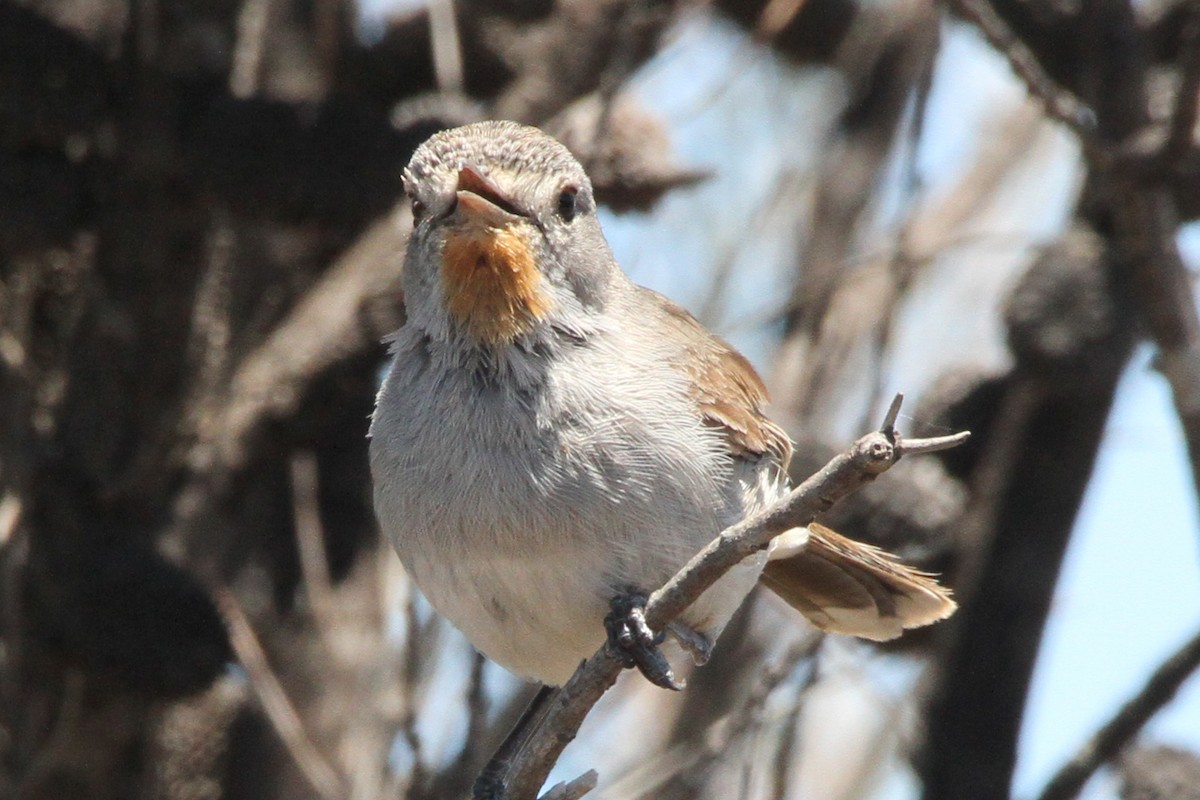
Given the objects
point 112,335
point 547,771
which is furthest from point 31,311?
point 547,771

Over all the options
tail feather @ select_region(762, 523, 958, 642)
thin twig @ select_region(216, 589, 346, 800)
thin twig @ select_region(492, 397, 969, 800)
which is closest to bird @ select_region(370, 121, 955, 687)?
thin twig @ select_region(492, 397, 969, 800)

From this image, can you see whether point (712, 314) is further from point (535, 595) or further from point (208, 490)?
point (535, 595)

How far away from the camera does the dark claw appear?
3193 mm

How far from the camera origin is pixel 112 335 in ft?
18.1

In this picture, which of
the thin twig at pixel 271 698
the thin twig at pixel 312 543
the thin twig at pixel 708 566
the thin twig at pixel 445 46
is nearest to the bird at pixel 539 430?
the thin twig at pixel 708 566

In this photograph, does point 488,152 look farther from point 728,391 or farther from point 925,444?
point 925,444

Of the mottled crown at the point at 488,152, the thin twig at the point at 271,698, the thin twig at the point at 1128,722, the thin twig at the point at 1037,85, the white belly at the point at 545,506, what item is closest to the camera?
the white belly at the point at 545,506

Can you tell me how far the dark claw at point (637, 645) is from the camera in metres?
3.19

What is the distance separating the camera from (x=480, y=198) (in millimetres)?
3615

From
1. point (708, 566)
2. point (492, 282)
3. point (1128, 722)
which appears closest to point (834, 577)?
point (1128, 722)

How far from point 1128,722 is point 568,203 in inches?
88.8

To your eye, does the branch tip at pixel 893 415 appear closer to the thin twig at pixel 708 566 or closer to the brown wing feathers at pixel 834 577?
the thin twig at pixel 708 566

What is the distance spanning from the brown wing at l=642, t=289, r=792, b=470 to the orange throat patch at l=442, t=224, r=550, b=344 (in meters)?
0.43

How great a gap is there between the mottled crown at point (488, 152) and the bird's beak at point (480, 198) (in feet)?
0.29
